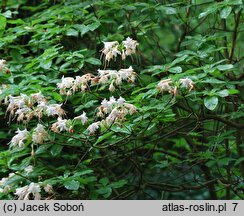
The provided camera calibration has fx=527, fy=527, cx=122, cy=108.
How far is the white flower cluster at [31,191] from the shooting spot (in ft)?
7.10

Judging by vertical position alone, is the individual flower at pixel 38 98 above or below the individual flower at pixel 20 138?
above

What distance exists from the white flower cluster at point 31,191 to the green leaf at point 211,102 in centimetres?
74

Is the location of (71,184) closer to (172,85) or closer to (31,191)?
(31,191)

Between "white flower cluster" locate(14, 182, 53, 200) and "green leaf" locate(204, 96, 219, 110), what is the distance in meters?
0.74

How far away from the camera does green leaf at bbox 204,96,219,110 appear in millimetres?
2036

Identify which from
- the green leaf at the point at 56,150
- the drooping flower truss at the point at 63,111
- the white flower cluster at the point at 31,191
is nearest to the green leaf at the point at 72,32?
the drooping flower truss at the point at 63,111

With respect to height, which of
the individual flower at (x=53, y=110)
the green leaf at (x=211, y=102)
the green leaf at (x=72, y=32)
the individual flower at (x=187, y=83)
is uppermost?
the individual flower at (x=187, y=83)

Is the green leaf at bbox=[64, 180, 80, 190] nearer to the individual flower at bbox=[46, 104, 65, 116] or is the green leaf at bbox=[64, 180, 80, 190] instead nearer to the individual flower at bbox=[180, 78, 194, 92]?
the individual flower at bbox=[46, 104, 65, 116]

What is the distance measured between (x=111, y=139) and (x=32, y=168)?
0.39m

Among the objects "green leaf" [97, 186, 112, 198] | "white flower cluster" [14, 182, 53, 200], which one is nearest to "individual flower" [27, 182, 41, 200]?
"white flower cluster" [14, 182, 53, 200]

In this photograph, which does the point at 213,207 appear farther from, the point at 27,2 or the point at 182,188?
the point at 27,2

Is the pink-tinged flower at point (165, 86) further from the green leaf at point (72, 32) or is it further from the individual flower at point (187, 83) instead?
the green leaf at point (72, 32)

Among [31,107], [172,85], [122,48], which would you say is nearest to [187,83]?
[172,85]

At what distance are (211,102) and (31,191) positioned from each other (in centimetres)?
82
